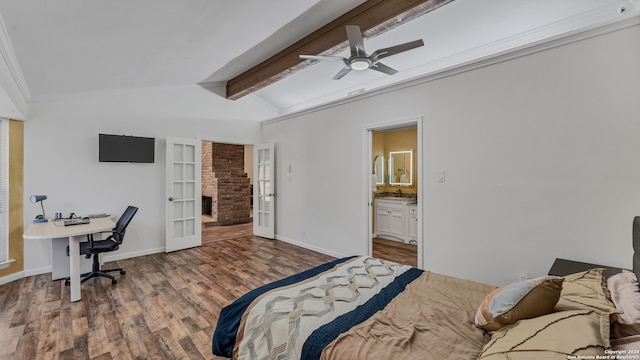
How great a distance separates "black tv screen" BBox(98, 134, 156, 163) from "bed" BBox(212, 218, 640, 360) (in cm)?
375

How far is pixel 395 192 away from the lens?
6105mm

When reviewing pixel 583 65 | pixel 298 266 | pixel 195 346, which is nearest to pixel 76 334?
pixel 195 346

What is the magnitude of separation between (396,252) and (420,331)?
11.5 feet

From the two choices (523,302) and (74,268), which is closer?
(523,302)

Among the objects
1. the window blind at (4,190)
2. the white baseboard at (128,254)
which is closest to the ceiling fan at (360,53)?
the window blind at (4,190)

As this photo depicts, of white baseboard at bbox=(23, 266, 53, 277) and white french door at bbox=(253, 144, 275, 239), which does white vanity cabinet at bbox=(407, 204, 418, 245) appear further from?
white baseboard at bbox=(23, 266, 53, 277)

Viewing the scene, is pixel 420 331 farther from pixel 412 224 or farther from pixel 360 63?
pixel 412 224

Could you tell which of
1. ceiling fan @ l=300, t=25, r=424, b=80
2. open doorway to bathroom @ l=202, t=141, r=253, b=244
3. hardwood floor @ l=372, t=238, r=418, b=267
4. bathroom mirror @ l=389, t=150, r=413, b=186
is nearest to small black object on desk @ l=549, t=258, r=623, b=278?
hardwood floor @ l=372, t=238, r=418, b=267

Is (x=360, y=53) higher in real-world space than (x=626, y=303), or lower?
higher

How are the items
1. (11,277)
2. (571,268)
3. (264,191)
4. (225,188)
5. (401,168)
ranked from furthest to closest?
(225,188), (401,168), (264,191), (11,277), (571,268)

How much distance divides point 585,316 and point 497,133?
223 centimetres

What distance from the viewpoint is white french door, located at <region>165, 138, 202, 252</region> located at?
474cm

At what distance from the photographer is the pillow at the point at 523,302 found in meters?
1.21

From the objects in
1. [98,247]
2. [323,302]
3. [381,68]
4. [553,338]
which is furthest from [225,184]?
[553,338]
